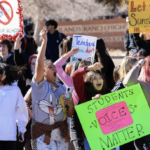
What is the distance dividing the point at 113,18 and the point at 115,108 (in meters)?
17.1

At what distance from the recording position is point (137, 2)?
21.2ft

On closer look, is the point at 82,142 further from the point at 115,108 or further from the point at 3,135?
A: the point at 3,135

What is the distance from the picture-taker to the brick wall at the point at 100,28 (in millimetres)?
20547

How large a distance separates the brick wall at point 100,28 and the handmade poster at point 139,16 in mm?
14120

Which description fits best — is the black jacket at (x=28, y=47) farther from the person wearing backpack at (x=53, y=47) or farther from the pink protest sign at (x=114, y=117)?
the pink protest sign at (x=114, y=117)

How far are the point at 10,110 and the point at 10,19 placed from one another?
85.7 inches

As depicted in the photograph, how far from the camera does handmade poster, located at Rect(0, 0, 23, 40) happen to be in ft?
17.6

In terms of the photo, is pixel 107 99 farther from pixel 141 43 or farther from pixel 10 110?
pixel 141 43

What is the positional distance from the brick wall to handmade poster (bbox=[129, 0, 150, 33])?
14120mm

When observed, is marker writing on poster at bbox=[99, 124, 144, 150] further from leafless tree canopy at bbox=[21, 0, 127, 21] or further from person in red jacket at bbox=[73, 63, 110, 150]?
leafless tree canopy at bbox=[21, 0, 127, 21]

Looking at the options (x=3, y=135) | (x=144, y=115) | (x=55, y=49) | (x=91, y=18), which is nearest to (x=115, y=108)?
(x=144, y=115)


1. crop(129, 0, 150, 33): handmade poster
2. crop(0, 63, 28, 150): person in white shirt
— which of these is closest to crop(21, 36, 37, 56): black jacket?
crop(129, 0, 150, 33): handmade poster

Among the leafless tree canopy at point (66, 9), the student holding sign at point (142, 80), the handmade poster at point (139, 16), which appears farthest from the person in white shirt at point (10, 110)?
the leafless tree canopy at point (66, 9)

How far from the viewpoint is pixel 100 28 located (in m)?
20.7
